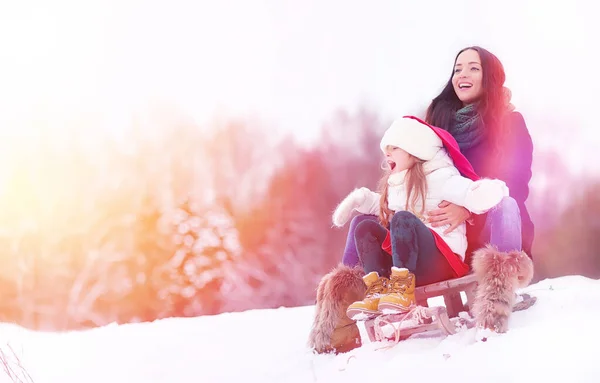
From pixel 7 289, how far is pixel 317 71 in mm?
1683

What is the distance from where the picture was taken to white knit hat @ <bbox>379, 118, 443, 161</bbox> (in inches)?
67.2

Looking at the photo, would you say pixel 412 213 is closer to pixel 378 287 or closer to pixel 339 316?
pixel 378 287

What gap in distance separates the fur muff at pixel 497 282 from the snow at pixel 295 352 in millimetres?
42

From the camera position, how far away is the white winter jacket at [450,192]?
1622mm

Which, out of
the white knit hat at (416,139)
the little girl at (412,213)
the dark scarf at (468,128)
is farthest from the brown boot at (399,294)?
the dark scarf at (468,128)

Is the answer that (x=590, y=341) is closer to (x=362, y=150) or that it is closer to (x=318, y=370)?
(x=318, y=370)

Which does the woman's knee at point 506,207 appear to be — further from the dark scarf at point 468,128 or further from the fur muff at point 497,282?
the dark scarf at point 468,128

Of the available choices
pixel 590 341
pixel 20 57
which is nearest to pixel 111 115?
pixel 20 57

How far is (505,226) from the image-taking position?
1.64 meters

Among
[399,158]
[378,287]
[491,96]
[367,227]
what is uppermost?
[491,96]

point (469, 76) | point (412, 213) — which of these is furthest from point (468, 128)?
point (412, 213)

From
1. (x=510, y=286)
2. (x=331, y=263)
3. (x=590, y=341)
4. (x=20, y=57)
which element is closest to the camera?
(x=590, y=341)

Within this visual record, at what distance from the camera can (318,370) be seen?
1712 millimetres

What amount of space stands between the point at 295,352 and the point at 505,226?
0.74m
